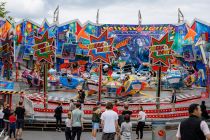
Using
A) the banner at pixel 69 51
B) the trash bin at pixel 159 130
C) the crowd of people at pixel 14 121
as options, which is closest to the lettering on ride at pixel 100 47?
the crowd of people at pixel 14 121

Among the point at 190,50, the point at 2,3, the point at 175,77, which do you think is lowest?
the point at 175,77

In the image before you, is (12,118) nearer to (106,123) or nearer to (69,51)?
(106,123)

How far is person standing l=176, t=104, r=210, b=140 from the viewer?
6.71 metres

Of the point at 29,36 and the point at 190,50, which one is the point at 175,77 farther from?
the point at 29,36

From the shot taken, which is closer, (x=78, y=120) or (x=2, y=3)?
(x=78, y=120)

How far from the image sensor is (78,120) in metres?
13.2

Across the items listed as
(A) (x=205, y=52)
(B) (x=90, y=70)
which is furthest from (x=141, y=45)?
(A) (x=205, y=52)

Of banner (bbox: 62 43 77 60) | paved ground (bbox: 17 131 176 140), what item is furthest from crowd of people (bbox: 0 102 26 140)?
banner (bbox: 62 43 77 60)

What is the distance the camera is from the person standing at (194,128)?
6707 mm

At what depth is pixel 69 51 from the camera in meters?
47.9

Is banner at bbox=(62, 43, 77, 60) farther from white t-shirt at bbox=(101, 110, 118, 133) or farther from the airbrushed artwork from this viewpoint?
white t-shirt at bbox=(101, 110, 118, 133)

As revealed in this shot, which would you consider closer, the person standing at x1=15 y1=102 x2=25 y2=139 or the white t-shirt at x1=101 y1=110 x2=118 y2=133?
the white t-shirt at x1=101 y1=110 x2=118 y2=133

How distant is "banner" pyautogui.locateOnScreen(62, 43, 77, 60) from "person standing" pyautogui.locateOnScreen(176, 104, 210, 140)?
41019 mm

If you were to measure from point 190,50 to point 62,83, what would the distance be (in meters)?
13.1
